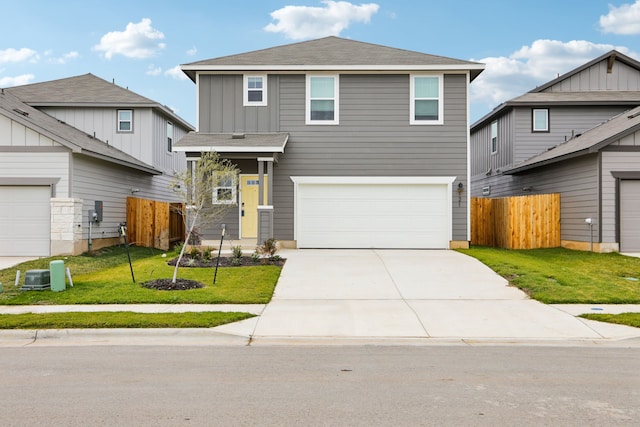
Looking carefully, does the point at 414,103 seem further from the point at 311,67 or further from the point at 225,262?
the point at 225,262

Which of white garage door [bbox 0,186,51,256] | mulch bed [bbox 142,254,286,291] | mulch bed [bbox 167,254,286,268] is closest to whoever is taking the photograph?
mulch bed [bbox 142,254,286,291]

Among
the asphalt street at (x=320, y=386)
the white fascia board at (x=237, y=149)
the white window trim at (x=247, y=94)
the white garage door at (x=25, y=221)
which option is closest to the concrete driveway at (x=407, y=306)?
the asphalt street at (x=320, y=386)

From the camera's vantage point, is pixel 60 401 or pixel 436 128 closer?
pixel 60 401

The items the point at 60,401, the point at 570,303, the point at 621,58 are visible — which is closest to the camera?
the point at 60,401

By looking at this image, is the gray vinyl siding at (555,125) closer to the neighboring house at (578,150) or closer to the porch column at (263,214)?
the neighboring house at (578,150)

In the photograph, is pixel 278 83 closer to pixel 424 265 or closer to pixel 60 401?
pixel 424 265

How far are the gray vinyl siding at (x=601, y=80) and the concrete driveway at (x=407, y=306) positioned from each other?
14536 millimetres

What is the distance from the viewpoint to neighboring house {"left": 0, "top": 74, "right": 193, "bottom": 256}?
1759 centimetres

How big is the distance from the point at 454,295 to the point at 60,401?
26.9 ft

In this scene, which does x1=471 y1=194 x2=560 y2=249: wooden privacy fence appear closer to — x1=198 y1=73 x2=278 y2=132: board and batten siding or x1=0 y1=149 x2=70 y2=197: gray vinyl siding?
x1=198 y1=73 x2=278 y2=132: board and batten siding

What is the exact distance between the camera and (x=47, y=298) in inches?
427

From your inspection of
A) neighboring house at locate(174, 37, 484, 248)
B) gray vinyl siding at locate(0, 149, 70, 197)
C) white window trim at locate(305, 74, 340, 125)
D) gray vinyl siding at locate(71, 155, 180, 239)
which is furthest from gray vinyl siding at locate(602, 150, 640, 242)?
gray vinyl siding at locate(0, 149, 70, 197)

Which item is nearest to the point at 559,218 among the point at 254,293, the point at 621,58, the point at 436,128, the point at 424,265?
the point at 436,128

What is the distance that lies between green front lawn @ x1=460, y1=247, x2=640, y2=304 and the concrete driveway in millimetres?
436
